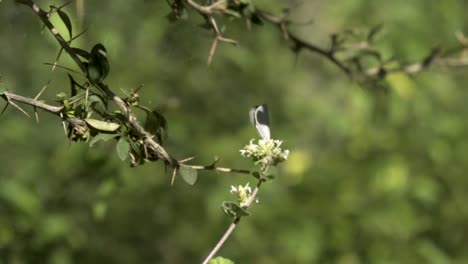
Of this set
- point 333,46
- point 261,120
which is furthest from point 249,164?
point 261,120

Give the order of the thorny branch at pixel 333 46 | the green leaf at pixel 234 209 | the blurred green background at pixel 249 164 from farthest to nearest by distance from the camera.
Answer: the blurred green background at pixel 249 164 < the thorny branch at pixel 333 46 < the green leaf at pixel 234 209

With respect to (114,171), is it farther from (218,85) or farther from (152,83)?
(218,85)

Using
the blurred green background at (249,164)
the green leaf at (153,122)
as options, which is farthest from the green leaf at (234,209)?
the blurred green background at (249,164)

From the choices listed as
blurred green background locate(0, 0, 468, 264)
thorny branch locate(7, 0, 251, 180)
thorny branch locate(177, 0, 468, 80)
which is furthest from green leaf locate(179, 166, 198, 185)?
blurred green background locate(0, 0, 468, 264)

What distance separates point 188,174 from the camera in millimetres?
1116

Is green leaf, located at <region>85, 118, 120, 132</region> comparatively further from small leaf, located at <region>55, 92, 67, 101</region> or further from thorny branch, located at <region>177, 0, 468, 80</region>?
thorny branch, located at <region>177, 0, 468, 80</region>

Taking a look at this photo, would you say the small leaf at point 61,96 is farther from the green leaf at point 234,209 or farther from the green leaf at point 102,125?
→ the green leaf at point 234,209

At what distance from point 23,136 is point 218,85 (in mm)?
1037

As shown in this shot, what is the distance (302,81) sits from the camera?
14.7ft

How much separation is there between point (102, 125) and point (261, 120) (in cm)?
23

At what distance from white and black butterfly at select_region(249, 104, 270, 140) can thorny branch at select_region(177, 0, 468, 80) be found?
0.30m

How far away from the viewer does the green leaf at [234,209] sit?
1.06 meters

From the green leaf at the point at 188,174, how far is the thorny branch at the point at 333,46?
37 cm

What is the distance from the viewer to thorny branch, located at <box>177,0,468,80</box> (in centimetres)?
147
